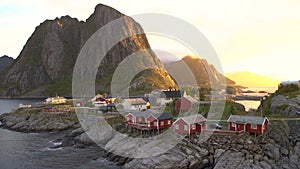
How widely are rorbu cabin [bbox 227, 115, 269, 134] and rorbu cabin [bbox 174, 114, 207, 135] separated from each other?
5166mm

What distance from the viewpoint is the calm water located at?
4416 cm

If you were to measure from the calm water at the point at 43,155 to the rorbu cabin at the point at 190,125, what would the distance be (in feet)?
43.9

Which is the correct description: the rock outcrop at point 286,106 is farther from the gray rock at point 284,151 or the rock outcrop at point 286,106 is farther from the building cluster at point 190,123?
the gray rock at point 284,151

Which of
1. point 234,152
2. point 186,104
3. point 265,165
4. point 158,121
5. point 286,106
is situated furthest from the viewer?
point 186,104

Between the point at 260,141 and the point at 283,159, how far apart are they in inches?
167

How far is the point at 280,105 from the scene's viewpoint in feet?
182

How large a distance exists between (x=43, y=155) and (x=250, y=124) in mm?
39033

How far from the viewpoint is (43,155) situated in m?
50.6

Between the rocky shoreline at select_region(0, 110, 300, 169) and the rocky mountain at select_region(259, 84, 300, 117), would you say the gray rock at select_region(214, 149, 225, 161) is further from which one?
the rocky mountain at select_region(259, 84, 300, 117)

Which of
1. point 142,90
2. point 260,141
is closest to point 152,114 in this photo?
point 260,141

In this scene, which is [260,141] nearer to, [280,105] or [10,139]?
[280,105]

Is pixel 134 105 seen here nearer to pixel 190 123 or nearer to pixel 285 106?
pixel 190 123

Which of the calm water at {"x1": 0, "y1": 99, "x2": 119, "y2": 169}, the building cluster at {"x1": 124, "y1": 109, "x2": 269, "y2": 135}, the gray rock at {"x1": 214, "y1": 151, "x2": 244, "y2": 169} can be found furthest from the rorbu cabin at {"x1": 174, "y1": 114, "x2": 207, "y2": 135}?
the calm water at {"x1": 0, "y1": 99, "x2": 119, "y2": 169}

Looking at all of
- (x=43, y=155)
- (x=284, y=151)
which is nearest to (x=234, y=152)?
(x=284, y=151)
